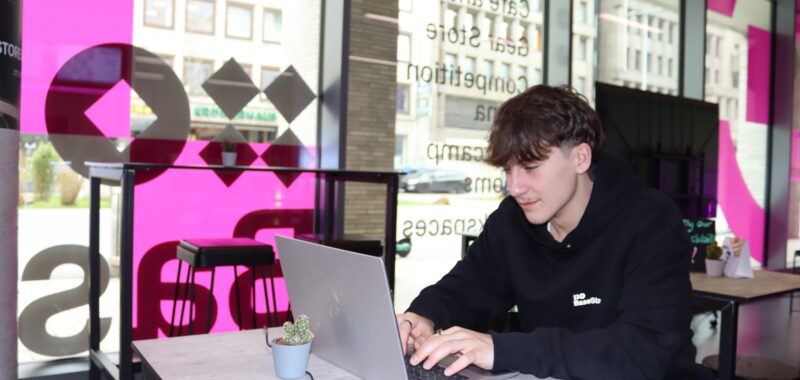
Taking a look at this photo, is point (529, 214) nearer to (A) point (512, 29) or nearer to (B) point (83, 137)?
(B) point (83, 137)

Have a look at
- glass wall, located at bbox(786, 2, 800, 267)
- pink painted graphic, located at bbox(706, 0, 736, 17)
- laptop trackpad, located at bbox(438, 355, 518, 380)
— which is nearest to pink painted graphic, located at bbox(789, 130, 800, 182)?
glass wall, located at bbox(786, 2, 800, 267)

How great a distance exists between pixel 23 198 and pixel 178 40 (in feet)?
4.04

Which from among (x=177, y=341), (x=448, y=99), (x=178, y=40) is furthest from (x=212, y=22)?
(x=177, y=341)

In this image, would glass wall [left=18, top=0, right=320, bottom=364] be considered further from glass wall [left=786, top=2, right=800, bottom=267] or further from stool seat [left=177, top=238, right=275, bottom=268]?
glass wall [left=786, top=2, right=800, bottom=267]

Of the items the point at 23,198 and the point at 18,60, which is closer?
the point at 18,60

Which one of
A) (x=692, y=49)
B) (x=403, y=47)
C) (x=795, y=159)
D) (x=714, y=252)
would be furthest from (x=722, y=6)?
(x=714, y=252)

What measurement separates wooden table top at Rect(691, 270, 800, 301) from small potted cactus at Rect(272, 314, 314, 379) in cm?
201

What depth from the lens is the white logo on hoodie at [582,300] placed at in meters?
1.64

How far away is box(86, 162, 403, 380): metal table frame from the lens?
271cm

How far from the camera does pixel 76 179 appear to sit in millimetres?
3719

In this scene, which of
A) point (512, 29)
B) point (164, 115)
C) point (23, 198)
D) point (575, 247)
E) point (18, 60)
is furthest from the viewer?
point (512, 29)

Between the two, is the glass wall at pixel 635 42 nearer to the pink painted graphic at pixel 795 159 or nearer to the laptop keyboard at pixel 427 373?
the pink painted graphic at pixel 795 159

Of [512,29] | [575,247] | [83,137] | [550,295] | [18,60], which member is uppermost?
[512,29]

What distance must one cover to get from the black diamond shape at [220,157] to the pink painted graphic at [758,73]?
263 inches
